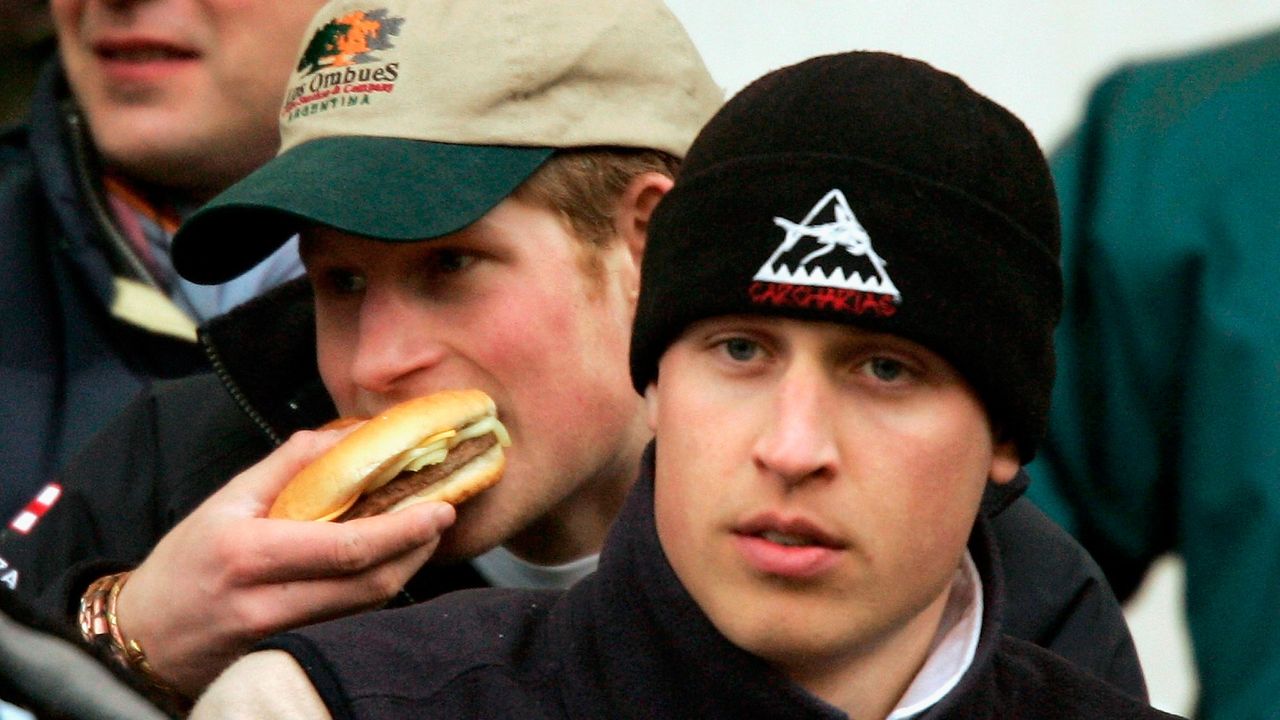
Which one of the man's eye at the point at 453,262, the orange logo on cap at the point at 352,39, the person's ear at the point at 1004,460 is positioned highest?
the orange logo on cap at the point at 352,39

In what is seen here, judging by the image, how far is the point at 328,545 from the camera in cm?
245

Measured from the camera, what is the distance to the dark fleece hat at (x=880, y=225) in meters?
2.04

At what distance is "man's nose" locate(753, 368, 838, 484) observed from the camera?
6.37ft

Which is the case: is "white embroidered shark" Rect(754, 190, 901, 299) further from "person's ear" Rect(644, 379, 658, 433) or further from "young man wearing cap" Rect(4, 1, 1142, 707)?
"young man wearing cap" Rect(4, 1, 1142, 707)

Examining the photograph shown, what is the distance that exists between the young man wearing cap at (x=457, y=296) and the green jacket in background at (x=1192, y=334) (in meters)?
0.54

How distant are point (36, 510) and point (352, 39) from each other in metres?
0.86

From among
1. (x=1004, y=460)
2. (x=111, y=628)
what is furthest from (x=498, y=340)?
(x=1004, y=460)

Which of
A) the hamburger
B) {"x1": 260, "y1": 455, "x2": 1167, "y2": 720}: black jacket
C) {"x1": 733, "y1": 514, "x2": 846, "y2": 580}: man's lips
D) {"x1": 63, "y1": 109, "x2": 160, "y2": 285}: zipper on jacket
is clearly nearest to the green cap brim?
the hamburger

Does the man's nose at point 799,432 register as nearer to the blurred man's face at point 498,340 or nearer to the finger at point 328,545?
the finger at point 328,545

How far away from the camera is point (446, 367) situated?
271 centimetres

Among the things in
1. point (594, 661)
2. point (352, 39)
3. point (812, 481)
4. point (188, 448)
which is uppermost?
point (352, 39)

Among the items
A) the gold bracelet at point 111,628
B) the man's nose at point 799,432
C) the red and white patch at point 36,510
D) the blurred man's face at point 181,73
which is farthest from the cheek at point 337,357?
the blurred man's face at point 181,73

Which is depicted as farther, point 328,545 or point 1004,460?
point 328,545

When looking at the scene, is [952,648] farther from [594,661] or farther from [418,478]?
[418,478]
